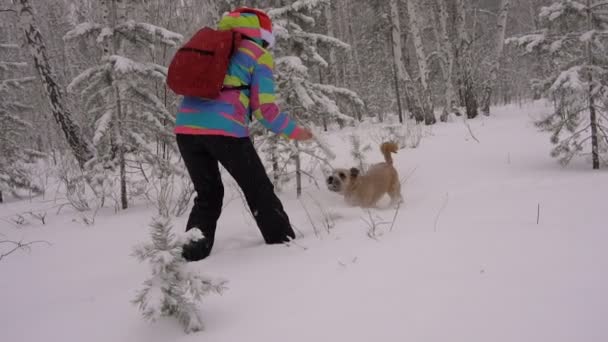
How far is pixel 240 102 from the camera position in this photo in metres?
3.05

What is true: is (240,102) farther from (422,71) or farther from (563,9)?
(422,71)

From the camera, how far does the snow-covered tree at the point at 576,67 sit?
5027 mm

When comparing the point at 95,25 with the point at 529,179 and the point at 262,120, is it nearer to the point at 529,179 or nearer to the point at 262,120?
the point at 262,120

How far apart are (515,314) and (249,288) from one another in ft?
4.93

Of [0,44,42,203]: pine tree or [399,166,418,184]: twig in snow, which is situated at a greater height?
[0,44,42,203]: pine tree

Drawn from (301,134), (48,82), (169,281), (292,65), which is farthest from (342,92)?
(48,82)

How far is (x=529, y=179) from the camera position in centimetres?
476

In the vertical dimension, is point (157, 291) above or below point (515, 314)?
above

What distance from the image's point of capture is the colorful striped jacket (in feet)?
9.77

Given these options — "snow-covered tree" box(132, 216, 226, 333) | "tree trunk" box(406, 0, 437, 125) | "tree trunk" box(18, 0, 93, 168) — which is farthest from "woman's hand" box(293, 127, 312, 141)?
"tree trunk" box(406, 0, 437, 125)

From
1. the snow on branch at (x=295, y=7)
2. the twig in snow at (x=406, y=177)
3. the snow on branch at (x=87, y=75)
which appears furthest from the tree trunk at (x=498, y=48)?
the snow on branch at (x=87, y=75)

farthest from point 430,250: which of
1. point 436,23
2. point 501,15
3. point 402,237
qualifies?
point 436,23

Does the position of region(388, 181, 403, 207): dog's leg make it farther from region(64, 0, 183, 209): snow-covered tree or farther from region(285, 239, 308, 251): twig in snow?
region(64, 0, 183, 209): snow-covered tree

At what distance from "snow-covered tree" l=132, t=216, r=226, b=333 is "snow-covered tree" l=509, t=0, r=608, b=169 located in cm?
538
